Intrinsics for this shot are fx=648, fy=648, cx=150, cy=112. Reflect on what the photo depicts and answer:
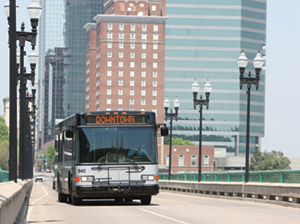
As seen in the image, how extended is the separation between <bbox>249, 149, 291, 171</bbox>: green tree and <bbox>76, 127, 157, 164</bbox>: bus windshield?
12719 cm

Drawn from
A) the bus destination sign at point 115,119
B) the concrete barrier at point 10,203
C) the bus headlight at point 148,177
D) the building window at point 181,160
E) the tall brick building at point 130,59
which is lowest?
the building window at point 181,160

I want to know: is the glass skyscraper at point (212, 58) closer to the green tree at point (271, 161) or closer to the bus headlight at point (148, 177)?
the green tree at point (271, 161)

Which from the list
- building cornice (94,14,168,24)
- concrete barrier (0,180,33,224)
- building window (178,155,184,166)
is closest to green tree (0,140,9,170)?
building window (178,155,184,166)

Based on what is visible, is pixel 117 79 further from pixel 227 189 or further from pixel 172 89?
pixel 227 189

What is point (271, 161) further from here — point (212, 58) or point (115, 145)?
point (115, 145)

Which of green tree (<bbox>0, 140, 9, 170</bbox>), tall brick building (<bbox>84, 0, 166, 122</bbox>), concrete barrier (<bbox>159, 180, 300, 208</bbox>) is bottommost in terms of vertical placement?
green tree (<bbox>0, 140, 9, 170</bbox>)

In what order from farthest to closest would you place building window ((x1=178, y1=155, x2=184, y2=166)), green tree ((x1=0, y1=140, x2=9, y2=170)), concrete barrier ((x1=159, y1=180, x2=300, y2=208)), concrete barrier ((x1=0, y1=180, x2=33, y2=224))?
building window ((x1=178, y1=155, x2=184, y2=166)), green tree ((x1=0, y1=140, x2=9, y2=170)), concrete barrier ((x1=159, y1=180, x2=300, y2=208)), concrete barrier ((x1=0, y1=180, x2=33, y2=224))

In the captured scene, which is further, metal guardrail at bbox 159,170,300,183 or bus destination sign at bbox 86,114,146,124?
metal guardrail at bbox 159,170,300,183

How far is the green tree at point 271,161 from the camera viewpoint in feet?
480

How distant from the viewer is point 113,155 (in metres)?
20.8

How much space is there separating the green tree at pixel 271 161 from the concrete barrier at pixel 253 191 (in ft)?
356

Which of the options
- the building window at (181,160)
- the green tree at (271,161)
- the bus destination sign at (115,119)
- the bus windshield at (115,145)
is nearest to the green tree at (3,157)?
the building window at (181,160)

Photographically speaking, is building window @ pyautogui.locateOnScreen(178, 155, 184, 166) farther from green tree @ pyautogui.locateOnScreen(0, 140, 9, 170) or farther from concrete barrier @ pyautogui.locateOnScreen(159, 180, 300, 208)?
concrete barrier @ pyautogui.locateOnScreen(159, 180, 300, 208)

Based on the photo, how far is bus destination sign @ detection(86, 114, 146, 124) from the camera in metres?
21.1
